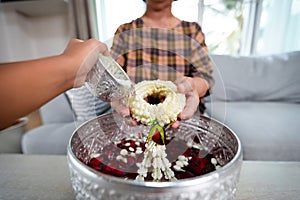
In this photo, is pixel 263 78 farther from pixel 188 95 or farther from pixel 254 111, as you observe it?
pixel 188 95

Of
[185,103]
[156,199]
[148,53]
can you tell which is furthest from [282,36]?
[156,199]

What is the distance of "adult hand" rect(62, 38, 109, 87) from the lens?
295 mm

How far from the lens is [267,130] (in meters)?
0.97

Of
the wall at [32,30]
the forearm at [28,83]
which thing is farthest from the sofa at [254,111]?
the wall at [32,30]

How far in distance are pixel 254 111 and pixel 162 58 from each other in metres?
0.81

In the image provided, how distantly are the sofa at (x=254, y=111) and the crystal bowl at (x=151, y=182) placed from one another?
0.16 metres

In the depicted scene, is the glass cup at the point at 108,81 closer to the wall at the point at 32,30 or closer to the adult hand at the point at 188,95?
the adult hand at the point at 188,95

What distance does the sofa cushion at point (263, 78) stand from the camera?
1290mm

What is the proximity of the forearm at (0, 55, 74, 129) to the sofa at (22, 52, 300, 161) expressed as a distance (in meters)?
0.35

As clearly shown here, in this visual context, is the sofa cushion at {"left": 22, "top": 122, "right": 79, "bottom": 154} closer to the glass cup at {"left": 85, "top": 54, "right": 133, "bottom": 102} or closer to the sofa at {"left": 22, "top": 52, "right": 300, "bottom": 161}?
the sofa at {"left": 22, "top": 52, "right": 300, "bottom": 161}

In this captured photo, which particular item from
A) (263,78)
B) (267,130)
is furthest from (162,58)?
(263,78)

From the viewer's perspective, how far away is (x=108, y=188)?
0.74ft

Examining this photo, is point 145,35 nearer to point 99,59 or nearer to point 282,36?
point 99,59

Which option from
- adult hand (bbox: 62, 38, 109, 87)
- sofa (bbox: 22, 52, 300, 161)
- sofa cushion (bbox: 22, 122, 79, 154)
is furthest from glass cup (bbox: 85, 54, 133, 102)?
sofa cushion (bbox: 22, 122, 79, 154)
